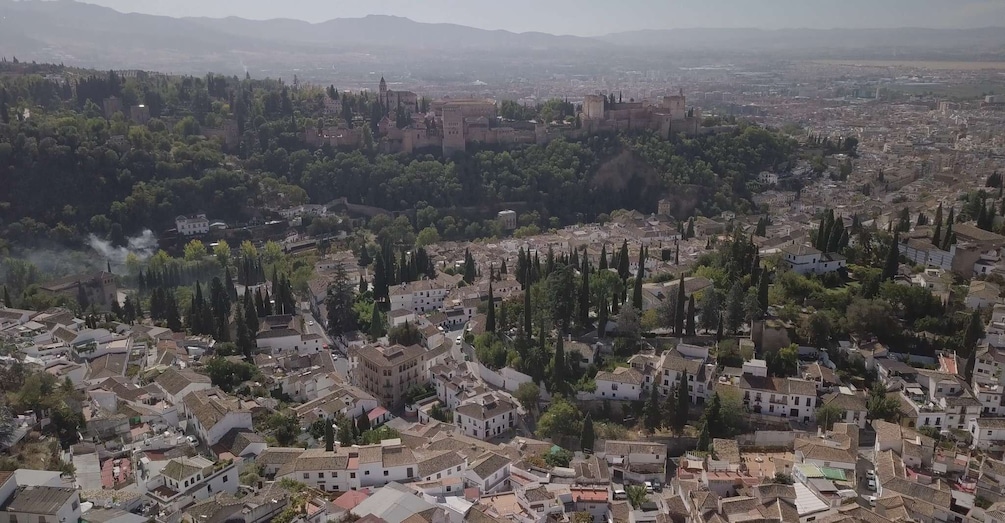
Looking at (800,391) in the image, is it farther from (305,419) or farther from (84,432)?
(84,432)

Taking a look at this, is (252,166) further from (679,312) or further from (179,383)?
(679,312)

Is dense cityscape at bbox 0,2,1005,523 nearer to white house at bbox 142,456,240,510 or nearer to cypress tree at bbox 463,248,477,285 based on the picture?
white house at bbox 142,456,240,510

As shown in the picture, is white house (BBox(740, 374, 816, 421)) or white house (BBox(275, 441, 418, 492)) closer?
white house (BBox(275, 441, 418, 492))

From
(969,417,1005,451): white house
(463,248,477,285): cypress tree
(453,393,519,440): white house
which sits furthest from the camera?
(463,248,477,285): cypress tree

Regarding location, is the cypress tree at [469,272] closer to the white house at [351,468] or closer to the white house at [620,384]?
the white house at [620,384]

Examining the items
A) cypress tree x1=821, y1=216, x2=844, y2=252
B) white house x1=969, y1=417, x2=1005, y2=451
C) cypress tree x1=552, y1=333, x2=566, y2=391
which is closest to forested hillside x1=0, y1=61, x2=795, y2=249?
cypress tree x1=821, y1=216, x2=844, y2=252

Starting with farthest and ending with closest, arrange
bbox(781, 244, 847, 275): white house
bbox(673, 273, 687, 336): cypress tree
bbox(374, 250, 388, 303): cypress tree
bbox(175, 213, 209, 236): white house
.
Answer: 1. bbox(175, 213, 209, 236): white house
2. bbox(374, 250, 388, 303): cypress tree
3. bbox(781, 244, 847, 275): white house
4. bbox(673, 273, 687, 336): cypress tree

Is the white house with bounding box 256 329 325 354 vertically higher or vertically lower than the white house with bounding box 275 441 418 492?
lower

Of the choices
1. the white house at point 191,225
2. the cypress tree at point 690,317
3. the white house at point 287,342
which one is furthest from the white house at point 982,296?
the white house at point 191,225
